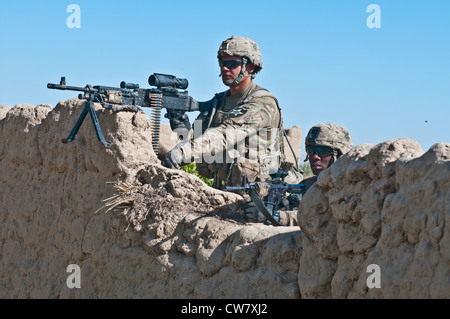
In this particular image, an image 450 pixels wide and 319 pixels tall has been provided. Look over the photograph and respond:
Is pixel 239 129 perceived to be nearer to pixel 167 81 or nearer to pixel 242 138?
pixel 242 138

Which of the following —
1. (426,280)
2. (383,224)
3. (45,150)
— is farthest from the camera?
(45,150)

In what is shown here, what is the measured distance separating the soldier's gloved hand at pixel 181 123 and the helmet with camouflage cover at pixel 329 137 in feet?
3.71

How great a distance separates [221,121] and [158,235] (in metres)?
2.15

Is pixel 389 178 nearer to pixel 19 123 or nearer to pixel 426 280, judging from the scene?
pixel 426 280

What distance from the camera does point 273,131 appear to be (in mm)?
7191

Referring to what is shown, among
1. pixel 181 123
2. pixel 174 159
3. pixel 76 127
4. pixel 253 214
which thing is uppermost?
pixel 181 123

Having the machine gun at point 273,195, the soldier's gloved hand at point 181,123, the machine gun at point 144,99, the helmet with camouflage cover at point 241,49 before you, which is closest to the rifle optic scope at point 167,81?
the machine gun at point 144,99

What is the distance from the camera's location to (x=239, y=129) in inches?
268

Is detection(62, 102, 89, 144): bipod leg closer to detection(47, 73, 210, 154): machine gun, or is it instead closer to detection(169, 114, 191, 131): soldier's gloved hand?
detection(47, 73, 210, 154): machine gun

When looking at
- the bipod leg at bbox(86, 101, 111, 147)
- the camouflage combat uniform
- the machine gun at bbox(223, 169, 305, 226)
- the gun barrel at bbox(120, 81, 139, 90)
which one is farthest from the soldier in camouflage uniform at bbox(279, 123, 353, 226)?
the bipod leg at bbox(86, 101, 111, 147)

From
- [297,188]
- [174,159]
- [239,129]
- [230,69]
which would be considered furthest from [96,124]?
[230,69]

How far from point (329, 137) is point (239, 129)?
0.81 meters

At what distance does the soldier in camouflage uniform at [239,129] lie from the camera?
6707 millimetres
